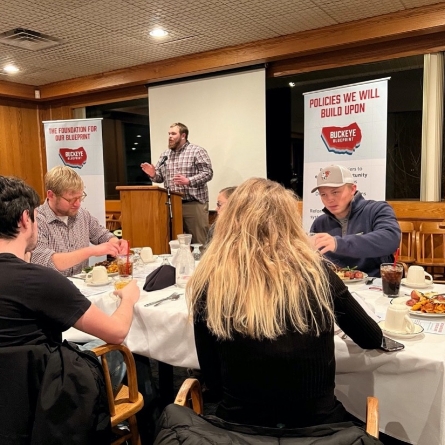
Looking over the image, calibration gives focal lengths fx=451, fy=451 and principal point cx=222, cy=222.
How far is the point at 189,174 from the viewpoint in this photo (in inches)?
196

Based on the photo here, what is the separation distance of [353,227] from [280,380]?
60.8 inches

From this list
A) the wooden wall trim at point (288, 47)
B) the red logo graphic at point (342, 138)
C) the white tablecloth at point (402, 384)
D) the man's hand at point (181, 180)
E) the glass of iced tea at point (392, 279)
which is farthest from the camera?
the man's hand at point (181, 180)

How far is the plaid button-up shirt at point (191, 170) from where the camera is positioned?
16.1 feet

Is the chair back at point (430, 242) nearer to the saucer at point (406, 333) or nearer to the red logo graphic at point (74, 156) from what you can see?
the saucer at point (406, 333)

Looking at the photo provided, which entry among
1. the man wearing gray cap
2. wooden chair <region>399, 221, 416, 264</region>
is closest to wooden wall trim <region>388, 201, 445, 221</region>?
wooden chair <region>399, 221, 416, 264</region>

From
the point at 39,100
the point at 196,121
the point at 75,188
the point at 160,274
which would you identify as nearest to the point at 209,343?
the point at 160,274

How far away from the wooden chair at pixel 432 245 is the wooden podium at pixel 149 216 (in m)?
2.39

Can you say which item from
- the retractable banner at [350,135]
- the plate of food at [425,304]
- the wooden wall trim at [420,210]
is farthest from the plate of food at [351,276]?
the wooden wall trim at [420,210]

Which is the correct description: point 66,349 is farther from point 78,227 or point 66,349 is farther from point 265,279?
point 78,227

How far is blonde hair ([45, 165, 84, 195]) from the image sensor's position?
2.53 m

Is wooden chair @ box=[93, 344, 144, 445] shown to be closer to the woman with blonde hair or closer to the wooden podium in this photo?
the woman with blonde hair

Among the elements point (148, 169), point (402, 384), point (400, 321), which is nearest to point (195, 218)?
point (148, 169)

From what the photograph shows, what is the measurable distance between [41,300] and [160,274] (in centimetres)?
90

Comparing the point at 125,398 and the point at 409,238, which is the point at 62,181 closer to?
the point at 125,398
